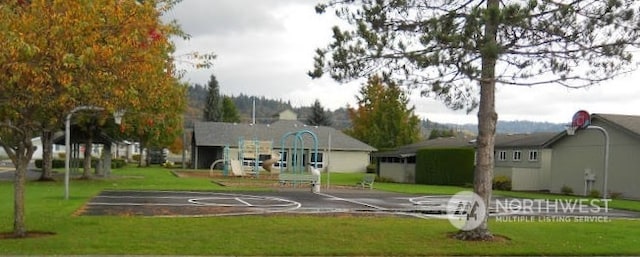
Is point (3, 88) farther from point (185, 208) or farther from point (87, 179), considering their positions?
point (87, 179)

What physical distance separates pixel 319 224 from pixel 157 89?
4.80 meters

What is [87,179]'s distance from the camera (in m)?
35.2

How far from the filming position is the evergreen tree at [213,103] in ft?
338

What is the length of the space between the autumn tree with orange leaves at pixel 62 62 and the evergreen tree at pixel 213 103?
90.0m

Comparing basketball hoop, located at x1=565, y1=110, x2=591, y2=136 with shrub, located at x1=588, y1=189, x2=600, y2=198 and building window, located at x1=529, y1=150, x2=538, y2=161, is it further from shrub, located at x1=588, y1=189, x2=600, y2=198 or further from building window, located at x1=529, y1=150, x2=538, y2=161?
building window, located at x1=529, y1=150, x2=538, y2=161

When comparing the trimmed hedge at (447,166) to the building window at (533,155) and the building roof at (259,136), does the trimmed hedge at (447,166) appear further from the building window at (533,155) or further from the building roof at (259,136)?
the building roof at (259,136)

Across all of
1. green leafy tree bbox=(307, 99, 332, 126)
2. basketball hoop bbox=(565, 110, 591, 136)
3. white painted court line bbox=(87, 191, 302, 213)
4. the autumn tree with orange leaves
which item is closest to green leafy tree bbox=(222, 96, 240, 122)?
green leafy tree bbox=(307, 99, 332, 126)

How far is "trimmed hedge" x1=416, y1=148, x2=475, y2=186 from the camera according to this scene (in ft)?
140

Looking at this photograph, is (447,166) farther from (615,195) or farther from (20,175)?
(20,175)

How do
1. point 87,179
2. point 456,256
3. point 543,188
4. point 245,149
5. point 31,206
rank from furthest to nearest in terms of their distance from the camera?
point 245,149 → point 543,188 → point 87,179 → point 31,206 → point 456,256

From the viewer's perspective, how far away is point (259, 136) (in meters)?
68.5

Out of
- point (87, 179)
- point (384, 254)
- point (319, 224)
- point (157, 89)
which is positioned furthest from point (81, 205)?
point (87, 179)

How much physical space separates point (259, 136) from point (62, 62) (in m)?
58.3

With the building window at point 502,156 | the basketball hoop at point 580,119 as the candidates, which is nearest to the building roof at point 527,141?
the building window at point 502,156
